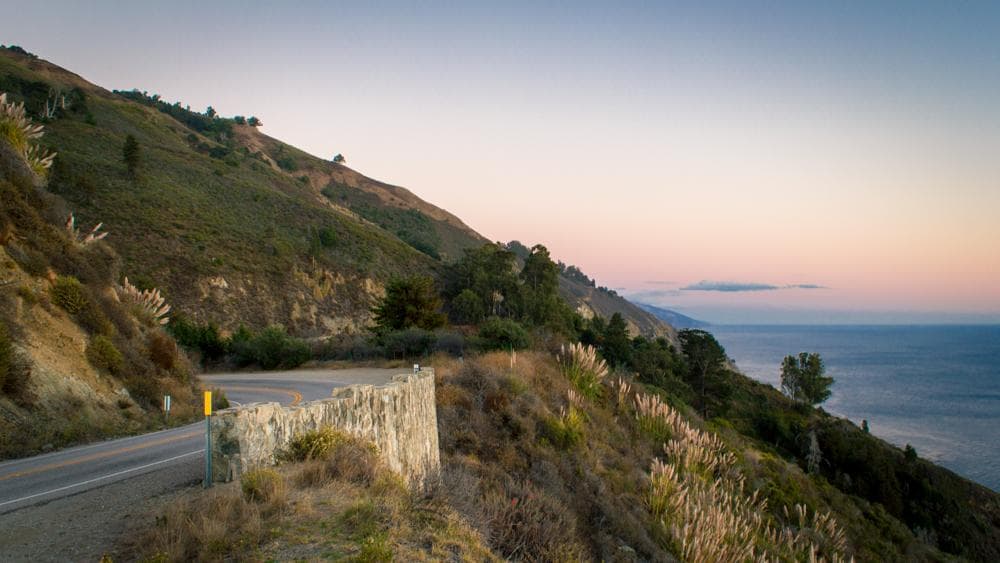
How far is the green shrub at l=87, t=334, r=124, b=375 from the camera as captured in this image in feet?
42.3

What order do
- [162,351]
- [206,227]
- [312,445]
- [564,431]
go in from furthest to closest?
[206,227]
[162,351]
[564,431]
[312,445]

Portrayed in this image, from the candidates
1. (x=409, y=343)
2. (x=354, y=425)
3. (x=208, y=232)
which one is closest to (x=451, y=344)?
(x=409, y=343)

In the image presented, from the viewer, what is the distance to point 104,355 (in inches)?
517

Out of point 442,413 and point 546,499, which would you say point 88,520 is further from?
point 442,413

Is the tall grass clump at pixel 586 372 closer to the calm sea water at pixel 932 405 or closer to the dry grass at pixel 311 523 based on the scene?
the dry grass at pixel 311 523

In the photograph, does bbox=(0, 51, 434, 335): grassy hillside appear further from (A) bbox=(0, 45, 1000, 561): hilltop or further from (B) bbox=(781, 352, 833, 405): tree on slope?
(B) bbox=(781, 352, 833, 405): tree on slope

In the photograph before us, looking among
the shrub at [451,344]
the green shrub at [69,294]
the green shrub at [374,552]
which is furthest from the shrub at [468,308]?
the green shrub at [374,552]

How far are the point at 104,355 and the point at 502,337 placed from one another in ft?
41.7

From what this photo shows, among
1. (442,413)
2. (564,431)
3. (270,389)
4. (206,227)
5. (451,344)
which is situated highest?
(206,227)

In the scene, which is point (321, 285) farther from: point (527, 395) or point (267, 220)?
point (527, 395)

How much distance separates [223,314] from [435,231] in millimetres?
87432

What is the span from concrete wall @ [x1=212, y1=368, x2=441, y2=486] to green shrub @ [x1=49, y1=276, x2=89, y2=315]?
879 cm

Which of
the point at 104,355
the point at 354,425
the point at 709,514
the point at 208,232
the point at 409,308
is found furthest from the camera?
the point at 208,232

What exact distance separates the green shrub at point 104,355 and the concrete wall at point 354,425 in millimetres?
7524
